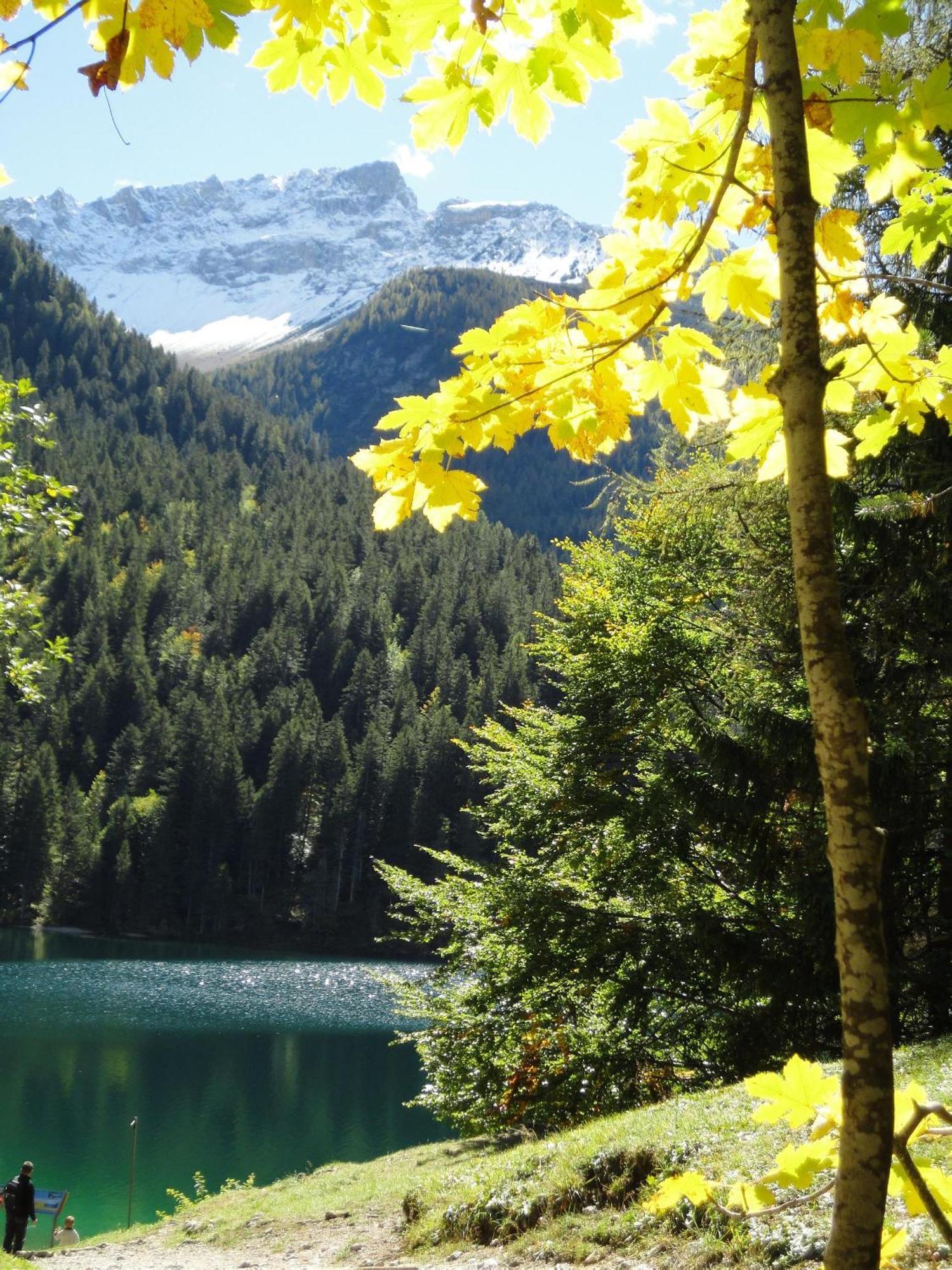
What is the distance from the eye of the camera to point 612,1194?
5617mm

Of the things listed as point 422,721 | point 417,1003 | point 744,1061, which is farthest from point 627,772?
point 422,721

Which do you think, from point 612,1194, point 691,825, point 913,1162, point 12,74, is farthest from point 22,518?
point 913,1162

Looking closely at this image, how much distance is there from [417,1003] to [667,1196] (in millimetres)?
11511

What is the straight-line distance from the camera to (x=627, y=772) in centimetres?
1064

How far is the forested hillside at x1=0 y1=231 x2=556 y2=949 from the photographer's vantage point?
6569 cm

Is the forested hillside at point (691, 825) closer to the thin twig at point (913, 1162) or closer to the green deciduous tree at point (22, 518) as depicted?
the green deciduous tree at point (22, 518)

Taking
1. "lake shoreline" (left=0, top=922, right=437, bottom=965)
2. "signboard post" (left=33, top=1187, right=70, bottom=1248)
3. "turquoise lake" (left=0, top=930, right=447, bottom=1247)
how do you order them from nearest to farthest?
"signboard post" (left=33, top=1187, right=70, bottom=1248)
"turquoise lake" (left=0, top=930, right=447, bottom=1247)
"lake shoreline" (left=0, top=922, right=437, bottom=965)

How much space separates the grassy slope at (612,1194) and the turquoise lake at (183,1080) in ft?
43.4

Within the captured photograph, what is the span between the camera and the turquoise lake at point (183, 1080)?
68.5 ft

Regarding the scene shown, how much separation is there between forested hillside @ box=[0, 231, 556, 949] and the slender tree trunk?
142 feet

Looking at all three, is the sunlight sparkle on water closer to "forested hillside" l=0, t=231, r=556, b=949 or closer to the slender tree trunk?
"forested hillside" l=0, t=231, r=556, b=949

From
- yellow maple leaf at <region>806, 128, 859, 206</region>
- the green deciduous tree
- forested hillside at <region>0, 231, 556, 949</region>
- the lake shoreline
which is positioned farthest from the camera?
forested hillside at <region>0, 231, 556, 949</region>

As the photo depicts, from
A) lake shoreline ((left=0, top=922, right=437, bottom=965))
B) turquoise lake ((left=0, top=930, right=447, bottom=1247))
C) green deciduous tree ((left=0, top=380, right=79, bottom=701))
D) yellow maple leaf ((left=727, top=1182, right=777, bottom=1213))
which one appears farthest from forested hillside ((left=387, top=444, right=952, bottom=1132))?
lake shoreline ((left=0, top=922, right=437, bottom=965))

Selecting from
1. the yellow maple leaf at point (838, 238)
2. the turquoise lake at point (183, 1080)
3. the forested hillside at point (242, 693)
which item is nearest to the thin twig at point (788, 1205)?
the yellow maple leaf at point (838, 238)
